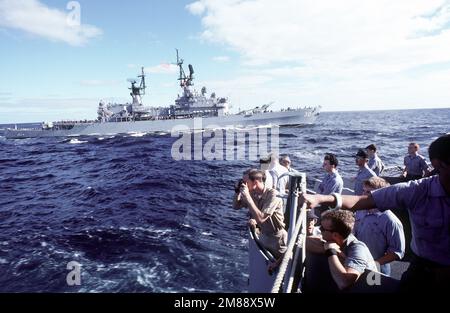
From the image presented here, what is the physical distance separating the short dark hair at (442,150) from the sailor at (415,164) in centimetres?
758

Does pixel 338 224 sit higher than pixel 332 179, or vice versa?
pixel 338 224

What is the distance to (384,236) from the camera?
12.6ft

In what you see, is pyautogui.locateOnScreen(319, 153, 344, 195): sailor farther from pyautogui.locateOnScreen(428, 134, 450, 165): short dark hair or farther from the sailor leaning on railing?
pyautogui.locateOnScreen(428, 134, 450, 165): short dark hair

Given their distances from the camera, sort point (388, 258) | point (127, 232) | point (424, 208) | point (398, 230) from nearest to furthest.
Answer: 1. point (424, 208)
2. point (388, 258)
3. point (398, 230)
4. point (127, 232)

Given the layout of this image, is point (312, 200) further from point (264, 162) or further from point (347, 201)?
point (264, 162)

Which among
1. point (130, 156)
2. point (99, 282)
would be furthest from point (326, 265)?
point (130, 156)

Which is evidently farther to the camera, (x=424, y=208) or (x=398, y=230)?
(x=398, y=230)

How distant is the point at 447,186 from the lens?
2.23 metres

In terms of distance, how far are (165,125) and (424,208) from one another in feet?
206

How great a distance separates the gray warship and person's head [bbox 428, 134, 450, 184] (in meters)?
62.8

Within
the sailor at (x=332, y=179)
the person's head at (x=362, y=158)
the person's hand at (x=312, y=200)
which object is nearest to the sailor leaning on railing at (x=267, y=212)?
the person's hand at (x=312, y=200)

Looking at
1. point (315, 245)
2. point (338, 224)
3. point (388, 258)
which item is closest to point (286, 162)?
point (388, 258)

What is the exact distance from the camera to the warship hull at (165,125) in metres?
62.1
